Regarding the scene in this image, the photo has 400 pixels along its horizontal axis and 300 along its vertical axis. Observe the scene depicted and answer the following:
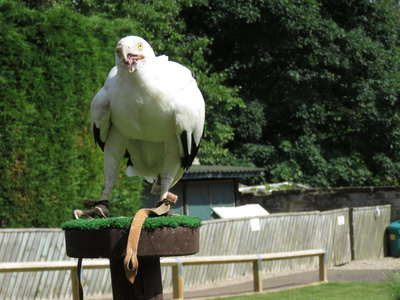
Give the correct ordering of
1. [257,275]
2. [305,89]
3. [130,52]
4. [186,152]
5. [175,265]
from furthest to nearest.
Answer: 1. [305,89]
2. [257,275]
3. [175,265]
4. [186,152]
5. [130,52]

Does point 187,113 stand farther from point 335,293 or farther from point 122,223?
point 335,293

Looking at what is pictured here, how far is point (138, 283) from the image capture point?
13.1 ft

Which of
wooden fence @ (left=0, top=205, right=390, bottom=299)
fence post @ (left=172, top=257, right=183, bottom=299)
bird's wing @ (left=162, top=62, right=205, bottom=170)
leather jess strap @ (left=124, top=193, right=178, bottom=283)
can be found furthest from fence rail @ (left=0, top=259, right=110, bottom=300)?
leather jess strap @ (left=124, top=193, right=178, bottom=283)

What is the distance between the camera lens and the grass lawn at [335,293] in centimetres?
988

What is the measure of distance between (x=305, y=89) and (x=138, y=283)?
1841 centimetres

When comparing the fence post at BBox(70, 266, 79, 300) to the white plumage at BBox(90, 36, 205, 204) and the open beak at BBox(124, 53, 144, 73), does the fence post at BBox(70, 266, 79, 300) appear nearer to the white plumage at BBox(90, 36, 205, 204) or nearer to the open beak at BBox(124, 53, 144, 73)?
the white plumage at BBox(90, 36, 205, 204)

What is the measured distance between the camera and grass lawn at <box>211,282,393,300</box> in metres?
9.88

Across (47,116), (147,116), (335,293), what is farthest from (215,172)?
(147,116)

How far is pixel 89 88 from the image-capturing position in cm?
1028

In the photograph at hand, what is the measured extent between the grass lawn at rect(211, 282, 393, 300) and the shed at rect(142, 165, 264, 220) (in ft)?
18.8

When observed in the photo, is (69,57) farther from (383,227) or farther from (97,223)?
(383,227)

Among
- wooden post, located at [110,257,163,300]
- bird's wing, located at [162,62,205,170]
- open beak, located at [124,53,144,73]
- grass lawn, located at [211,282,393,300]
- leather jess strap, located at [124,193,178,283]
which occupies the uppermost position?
open beak, located at [124,53,144,73]

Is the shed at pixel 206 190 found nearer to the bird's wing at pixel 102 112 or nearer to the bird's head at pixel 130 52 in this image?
the bird's wing at pixel 102 112

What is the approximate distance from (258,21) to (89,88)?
12109 millimetres
